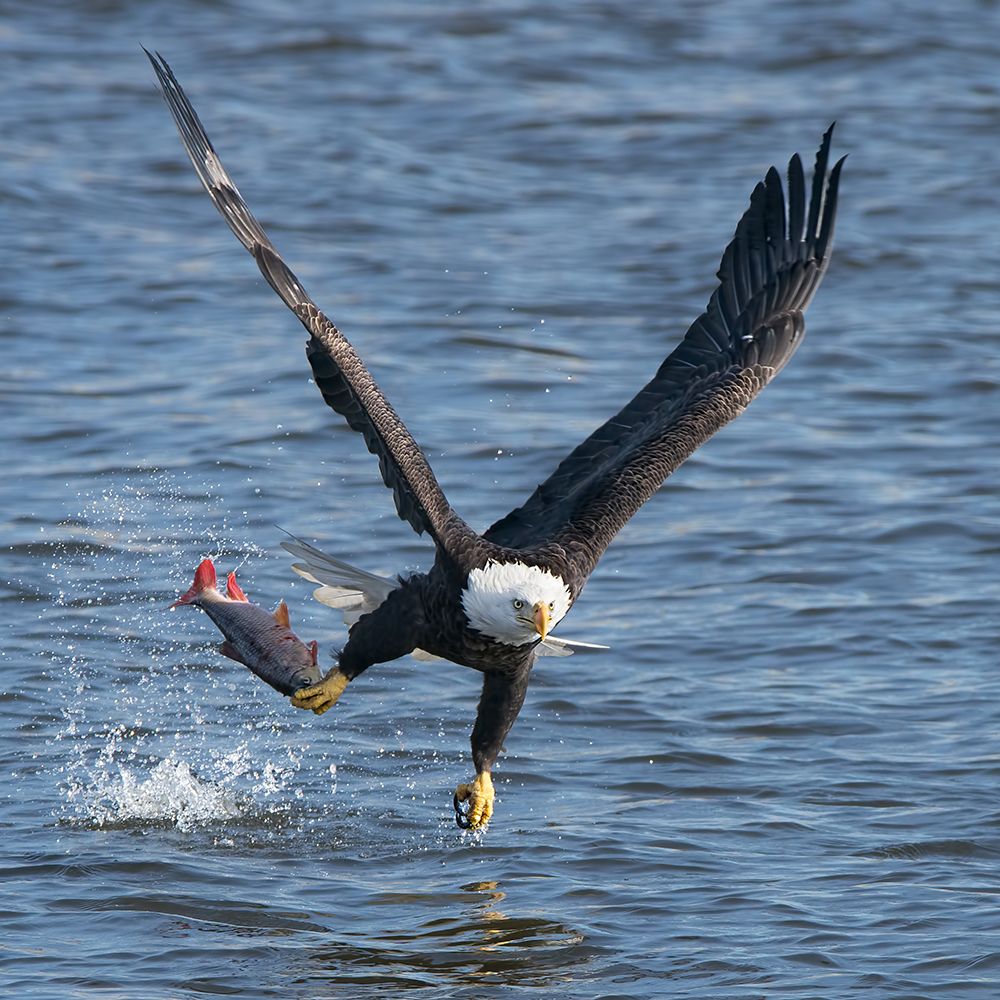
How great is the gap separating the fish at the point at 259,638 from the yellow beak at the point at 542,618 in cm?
89

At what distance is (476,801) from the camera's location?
6371 millimetres

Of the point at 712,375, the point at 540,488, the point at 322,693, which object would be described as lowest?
the point at 322,693

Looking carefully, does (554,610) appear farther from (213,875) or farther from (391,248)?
(391,248)

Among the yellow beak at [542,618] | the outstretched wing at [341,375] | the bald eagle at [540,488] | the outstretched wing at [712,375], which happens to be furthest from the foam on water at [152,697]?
the yellow beak at [542,618]

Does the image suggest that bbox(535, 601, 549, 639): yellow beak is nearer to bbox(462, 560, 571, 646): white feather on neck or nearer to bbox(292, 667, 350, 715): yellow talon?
bbox(462, 560, 571, 646): white feather on neck

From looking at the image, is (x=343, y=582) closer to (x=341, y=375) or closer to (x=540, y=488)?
(x=341, y=375)

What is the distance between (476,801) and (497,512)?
3.12m

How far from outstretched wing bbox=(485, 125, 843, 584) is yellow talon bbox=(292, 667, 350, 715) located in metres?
0.72

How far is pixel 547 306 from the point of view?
40.6 feet

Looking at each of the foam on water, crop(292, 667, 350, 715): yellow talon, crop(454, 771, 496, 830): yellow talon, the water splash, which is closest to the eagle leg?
crop(454, 771, 496, 830): yellow talon

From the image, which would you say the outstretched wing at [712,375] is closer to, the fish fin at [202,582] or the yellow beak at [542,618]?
the yellow beak at [542,618]

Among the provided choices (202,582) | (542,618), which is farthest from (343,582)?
(542,618)

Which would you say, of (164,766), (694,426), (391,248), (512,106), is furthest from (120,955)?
(512,106)

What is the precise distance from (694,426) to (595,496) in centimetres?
52
